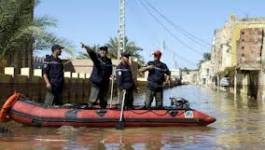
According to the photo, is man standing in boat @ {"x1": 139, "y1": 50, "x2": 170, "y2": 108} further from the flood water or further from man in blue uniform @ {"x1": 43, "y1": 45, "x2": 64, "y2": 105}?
man in blue uniform @ {"x1": 43, "y1": 45, "x2": 64, "y2": 105}

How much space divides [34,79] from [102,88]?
1094cm

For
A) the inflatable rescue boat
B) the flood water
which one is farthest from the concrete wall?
the inflatable rescue boat

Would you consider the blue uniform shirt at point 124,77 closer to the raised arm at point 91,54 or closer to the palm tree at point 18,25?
the raised arm at point 91,54

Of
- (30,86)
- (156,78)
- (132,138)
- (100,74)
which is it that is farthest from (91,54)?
(30,86)

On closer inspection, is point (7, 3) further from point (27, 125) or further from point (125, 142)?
point (125, 142)

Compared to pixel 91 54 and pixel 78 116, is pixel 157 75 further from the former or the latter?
pixel 78 116

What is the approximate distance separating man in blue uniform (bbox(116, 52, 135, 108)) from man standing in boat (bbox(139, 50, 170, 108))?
59 centimetres

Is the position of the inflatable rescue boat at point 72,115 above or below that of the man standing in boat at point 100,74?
below

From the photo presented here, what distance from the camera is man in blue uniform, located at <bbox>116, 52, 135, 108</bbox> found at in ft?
55.2

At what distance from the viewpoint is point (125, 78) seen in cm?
1691

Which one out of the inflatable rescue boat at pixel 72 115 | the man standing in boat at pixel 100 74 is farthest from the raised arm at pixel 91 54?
the inflatable rescue boat at pixel 72 115

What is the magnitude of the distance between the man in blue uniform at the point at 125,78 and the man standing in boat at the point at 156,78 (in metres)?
0.59

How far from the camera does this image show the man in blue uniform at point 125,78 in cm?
1681

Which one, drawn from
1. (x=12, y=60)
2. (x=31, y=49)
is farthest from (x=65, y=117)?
(x=12, y=60)
